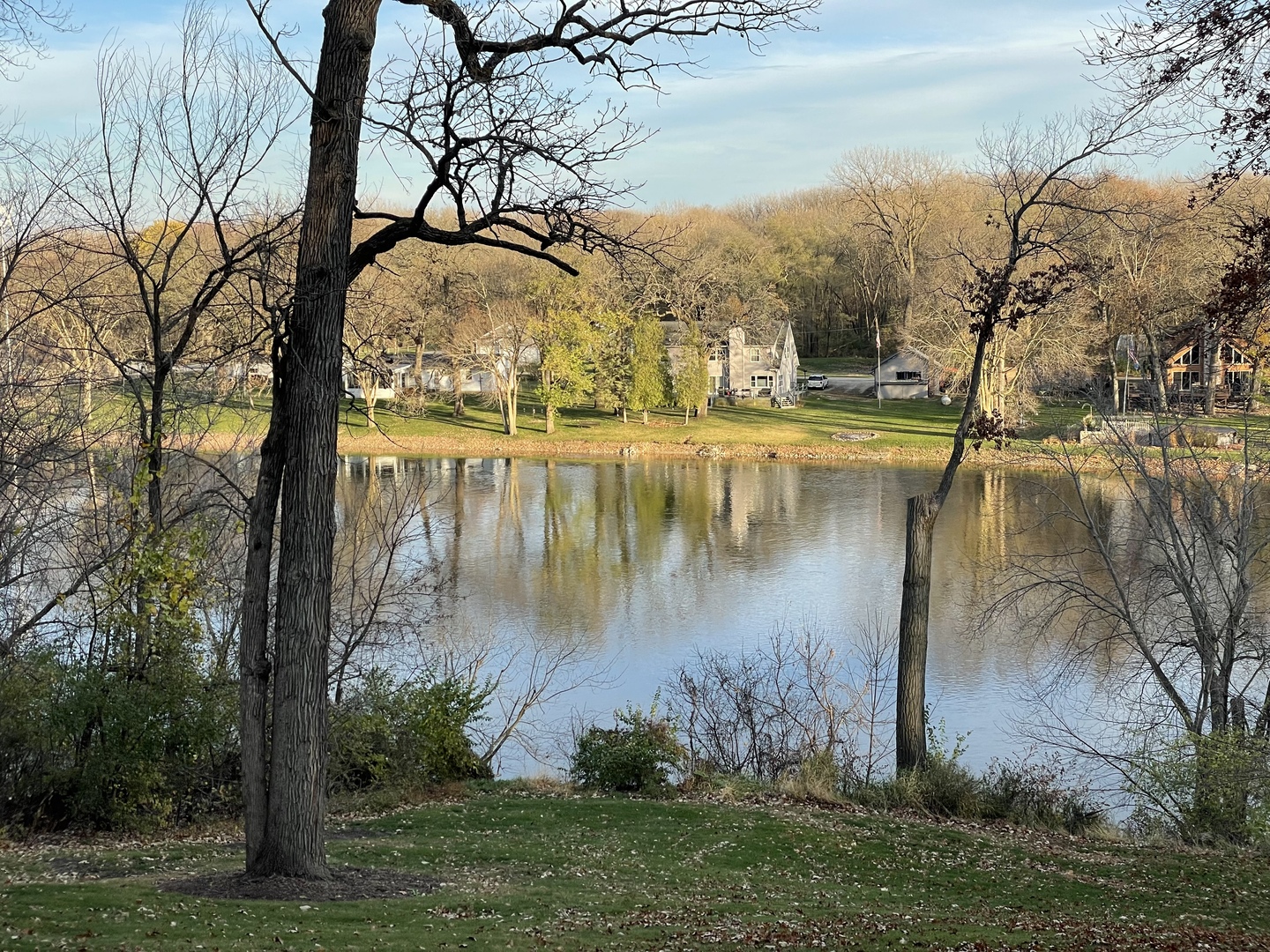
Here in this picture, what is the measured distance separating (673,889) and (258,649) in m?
3.99

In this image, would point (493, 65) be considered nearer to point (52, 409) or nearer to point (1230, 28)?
point (1230, 28)

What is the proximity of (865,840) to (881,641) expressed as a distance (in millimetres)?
11303

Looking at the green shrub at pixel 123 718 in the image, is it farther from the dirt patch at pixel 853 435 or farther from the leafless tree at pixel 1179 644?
the dirt patch at pixel 853 435

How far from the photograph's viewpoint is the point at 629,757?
1552 cm

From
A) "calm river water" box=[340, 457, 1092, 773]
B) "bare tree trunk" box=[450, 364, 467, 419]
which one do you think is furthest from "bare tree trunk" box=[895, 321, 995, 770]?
"bare tree trunk" box=[450, 364, 467, 419]

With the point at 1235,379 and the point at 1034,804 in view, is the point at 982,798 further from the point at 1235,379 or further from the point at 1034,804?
the point at 1235,379

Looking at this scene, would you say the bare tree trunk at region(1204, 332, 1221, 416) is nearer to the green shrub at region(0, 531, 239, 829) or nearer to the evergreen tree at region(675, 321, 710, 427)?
the evergreen tree at region(675, 321, 710, 427)

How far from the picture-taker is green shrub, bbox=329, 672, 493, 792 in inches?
591

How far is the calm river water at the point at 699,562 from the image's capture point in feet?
71.5

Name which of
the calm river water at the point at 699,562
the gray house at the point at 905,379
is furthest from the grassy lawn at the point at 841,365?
the calm river water at the point at 699,562

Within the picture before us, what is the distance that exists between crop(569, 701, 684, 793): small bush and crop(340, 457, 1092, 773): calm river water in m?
2.61

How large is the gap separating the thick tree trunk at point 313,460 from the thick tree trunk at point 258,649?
148mm

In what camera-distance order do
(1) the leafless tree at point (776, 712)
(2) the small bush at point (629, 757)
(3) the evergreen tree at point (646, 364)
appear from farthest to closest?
(3) the evergreen tree at point (646, 364)
(1) the leafless tree at point (776, 712)
(2) the small bush at point (629, 757)

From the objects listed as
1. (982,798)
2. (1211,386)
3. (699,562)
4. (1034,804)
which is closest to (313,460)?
(982,798)
